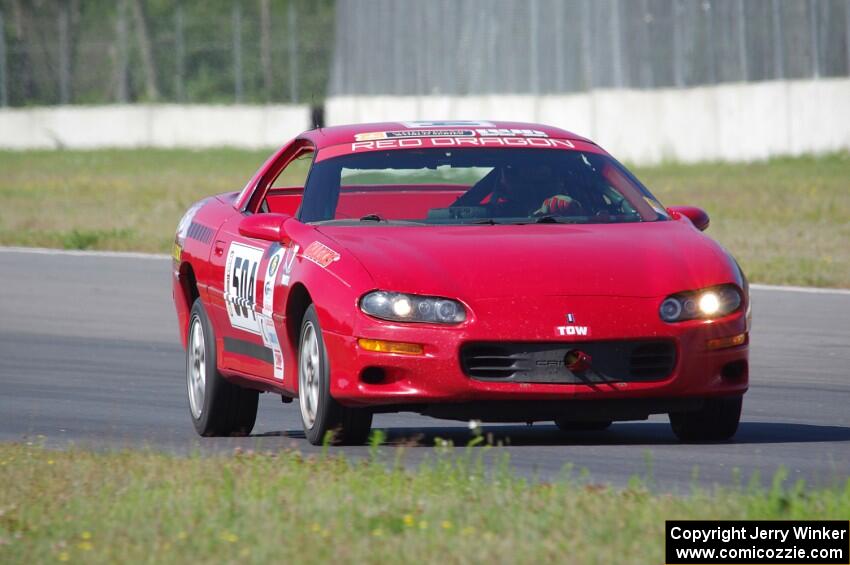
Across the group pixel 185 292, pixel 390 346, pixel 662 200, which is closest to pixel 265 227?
pixel 390 346

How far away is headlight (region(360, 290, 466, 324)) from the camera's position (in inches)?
300

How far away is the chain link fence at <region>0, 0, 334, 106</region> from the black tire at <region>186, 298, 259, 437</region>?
3627 cm

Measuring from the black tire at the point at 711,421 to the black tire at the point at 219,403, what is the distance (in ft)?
7.21

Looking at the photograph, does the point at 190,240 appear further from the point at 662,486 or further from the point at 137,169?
the point at 137,169

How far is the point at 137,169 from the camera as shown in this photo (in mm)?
38562

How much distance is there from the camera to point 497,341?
7574mm

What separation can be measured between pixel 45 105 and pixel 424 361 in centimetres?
4158

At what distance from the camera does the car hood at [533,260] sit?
7680 mm

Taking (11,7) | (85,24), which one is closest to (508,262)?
(85,24)

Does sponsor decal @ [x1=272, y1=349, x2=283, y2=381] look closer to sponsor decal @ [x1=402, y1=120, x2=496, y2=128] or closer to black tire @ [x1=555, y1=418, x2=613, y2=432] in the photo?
sponsor decal @ [x1=402, y1=120, x2=496, y2=128]

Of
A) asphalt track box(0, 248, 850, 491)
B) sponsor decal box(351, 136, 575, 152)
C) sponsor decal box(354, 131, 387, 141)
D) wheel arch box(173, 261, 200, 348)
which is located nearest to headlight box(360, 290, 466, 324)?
asphalt track box(0, 248, 850, 491)

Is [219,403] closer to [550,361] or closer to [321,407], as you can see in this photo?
[321,407]

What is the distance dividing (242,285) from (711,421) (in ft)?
7.53

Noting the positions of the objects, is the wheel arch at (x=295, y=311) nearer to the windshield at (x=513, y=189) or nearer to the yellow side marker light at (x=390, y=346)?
the windshield at (x=513, y=189)
